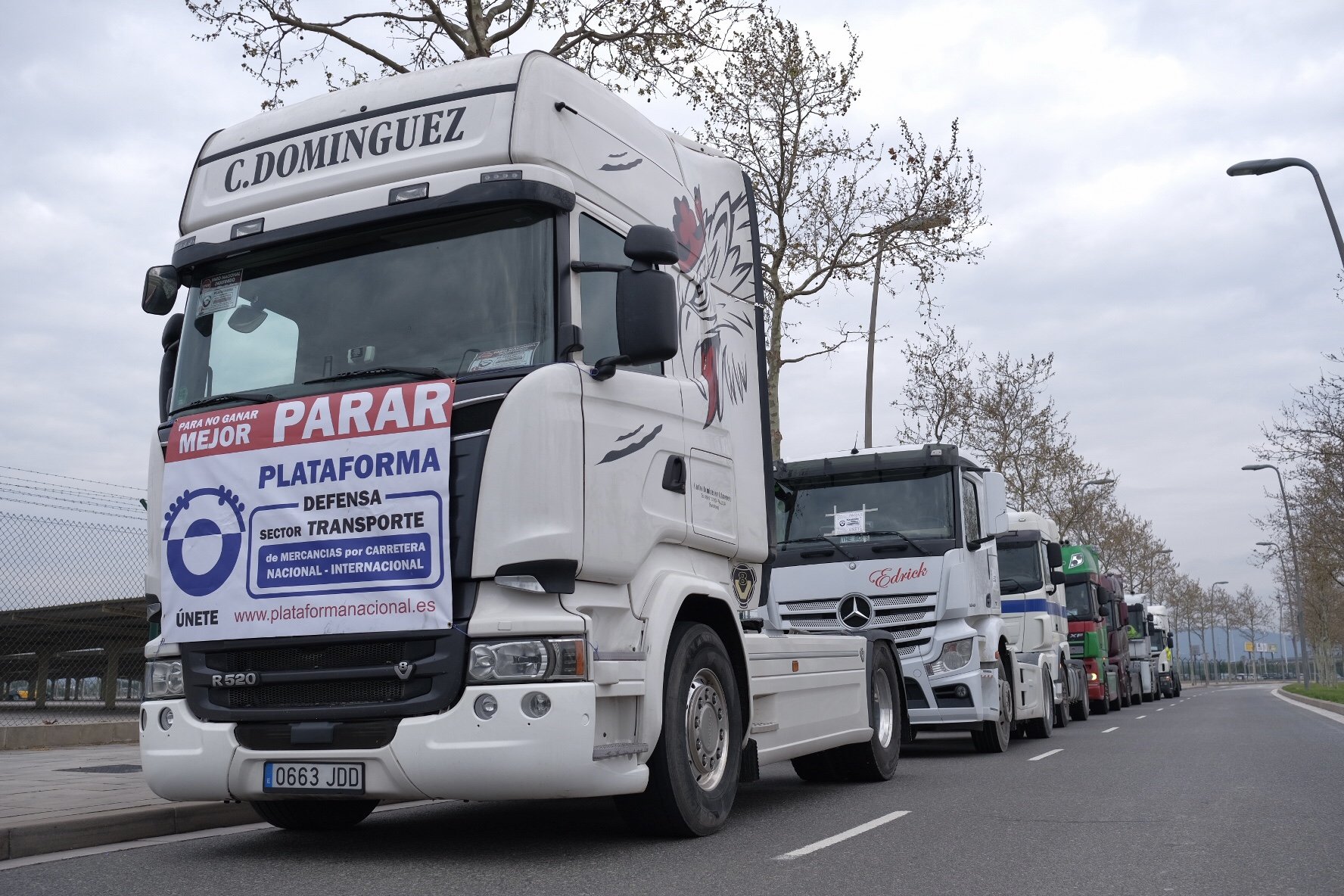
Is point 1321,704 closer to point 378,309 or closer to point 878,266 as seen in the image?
point 878,266

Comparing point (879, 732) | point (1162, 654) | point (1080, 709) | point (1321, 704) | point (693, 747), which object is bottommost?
point (1321, 704)

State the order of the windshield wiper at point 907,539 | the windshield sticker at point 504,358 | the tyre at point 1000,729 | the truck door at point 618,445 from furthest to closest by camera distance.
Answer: the tyre at point 1000,729, the windshield wiper at point 907,539, the truck door at point 618,445, the windshield sticker at point 504,358

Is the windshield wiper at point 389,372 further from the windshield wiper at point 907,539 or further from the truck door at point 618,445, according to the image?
the windshield wiper at point 907,539

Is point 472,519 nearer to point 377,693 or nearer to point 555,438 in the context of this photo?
point 555,438

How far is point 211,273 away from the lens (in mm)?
6715

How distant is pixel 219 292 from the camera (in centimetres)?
664

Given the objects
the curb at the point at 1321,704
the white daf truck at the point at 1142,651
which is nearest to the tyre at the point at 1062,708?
the curb at the point at 1321,704

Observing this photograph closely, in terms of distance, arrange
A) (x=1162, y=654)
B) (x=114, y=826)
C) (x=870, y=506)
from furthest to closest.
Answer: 1. (x=1162, y=654)
2. (x=870, y=506)
3. (x=114, y=826)

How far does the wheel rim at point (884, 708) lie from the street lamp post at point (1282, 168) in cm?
1281

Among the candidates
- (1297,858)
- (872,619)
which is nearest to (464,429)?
(1297,858)

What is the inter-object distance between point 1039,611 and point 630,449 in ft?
44.7

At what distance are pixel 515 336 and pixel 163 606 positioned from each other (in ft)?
7.13

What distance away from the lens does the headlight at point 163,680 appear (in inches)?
246

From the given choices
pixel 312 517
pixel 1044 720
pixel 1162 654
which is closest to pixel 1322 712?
pixel 1044 720
